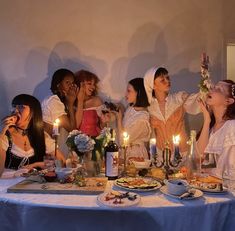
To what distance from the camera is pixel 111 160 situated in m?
1.72

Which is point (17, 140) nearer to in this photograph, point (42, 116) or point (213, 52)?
point (42, 116)

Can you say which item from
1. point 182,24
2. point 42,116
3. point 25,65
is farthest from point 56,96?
point 182,24

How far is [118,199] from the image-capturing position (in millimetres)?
1360

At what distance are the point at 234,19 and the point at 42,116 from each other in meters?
2.09

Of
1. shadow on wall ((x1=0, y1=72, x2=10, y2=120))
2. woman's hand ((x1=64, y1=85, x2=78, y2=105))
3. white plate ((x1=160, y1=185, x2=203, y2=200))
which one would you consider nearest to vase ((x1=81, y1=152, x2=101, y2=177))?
white plate ((x1=160, y1=185, x2=203, y2=200))

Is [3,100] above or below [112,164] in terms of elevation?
above

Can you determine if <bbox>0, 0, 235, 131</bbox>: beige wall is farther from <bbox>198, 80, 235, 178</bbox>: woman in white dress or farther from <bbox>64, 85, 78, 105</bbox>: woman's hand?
<bbox>198, 80, 235, 178</bbox>: woman in white dress

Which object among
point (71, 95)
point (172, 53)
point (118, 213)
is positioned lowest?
point (118, 213)

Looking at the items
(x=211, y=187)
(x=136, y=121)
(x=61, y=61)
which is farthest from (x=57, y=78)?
(x=211, y=187)

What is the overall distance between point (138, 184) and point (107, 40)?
1.66 metres

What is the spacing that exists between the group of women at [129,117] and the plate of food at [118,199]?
2.48 feet

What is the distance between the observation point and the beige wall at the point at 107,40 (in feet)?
9.07

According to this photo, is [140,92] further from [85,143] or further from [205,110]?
[85,143]

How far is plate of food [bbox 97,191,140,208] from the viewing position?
1304 mm
